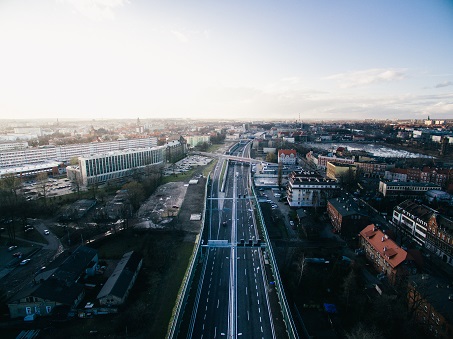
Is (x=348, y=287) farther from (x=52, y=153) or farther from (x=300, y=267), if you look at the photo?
(x=52, y=153)

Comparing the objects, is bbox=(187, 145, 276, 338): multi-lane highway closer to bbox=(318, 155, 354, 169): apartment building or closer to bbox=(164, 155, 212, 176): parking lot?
bbox=(164, 155, 212, 176): parking lot

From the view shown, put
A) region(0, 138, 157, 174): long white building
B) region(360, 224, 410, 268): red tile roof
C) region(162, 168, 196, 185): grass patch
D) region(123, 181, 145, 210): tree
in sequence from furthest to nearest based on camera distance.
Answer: region(0, 138, 157, 174): long white building
region(162, 168, 196, 185): grass patch
region(123, 181, 145, 210): tree
region(360, 224, 410, 268): red tile roof

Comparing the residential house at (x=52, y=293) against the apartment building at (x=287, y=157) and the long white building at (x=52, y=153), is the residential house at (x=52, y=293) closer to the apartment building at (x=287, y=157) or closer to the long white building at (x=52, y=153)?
the long white building at (x=52, y=153)

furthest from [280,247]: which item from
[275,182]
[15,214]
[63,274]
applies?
[15,214]

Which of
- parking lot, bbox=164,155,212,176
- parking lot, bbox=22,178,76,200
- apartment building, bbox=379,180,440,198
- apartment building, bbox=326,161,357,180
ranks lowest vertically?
parking lot, bbox=22,178,76,200

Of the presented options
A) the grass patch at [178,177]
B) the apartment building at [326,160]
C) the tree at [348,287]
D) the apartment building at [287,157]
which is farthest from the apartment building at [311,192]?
the apartment building at [287,157]

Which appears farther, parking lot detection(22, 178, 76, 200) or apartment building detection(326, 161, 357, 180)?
apartment building detection(326, 161, 357, 180)

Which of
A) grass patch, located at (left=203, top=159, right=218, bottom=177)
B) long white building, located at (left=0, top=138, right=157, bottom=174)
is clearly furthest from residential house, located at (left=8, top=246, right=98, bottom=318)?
long white building, located at (left=0, top=138, right=157, bottom=174)
